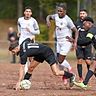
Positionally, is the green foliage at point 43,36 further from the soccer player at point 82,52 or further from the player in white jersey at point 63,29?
the soccer player at point 82,52

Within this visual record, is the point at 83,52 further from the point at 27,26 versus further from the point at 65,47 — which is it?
the point at 27,26

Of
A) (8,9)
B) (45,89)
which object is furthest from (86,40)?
(8,9)

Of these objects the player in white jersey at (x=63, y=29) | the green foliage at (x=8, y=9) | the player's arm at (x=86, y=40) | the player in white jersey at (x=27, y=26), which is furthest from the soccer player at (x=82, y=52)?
the green foliage at (x=8, y=9)

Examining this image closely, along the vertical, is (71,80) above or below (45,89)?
above

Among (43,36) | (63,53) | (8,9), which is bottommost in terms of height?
(43,36)

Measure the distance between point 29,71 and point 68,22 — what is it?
6.45 feet

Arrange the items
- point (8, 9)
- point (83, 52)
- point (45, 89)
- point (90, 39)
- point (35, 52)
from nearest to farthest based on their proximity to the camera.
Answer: point (90, 39)
point (35, 52)
point (45, 89)
point (83, 52)
point (8, 9)

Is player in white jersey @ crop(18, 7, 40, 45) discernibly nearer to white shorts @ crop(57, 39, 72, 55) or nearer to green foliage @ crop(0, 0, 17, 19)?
white shorts @ crop(57, 39, 72, 55)

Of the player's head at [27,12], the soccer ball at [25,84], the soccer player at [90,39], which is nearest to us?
the soccer player at [90,39]

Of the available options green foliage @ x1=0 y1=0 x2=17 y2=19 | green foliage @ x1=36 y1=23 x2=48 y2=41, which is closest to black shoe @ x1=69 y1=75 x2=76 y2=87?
green foliage @ x1=36 y1=23 x2=48 y2=41

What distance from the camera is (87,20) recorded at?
1339 cm

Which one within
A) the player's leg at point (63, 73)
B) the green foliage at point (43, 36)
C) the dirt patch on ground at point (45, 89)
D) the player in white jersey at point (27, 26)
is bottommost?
the green foliage at point (43, 36)

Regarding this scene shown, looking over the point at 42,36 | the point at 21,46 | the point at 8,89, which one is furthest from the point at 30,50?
the point at 42,36

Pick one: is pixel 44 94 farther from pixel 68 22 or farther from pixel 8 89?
pixel 68 22
